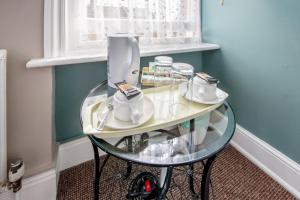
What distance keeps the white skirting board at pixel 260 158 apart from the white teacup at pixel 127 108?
2.56ft

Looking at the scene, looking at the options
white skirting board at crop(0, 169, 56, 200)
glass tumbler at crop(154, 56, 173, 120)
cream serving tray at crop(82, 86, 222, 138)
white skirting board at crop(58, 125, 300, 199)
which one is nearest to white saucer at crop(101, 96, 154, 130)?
cream serving tray at crop(82, 86, 222, 138)

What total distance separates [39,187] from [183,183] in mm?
799

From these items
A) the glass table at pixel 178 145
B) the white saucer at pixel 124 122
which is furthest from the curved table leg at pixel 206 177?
the white saucer at pixel 124 122

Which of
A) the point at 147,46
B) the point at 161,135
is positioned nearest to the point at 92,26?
the point at 147,46

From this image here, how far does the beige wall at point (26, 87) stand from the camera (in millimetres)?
762

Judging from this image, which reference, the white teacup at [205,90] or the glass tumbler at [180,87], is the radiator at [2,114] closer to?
the glass tumbler at [180,87]

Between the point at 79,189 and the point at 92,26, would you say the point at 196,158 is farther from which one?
the point at 92,26

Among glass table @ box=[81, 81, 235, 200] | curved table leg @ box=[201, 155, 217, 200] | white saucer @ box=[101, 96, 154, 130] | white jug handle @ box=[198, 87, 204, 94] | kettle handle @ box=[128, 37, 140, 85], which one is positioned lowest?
curved table leg @ box=[201, 155, 217, 200]

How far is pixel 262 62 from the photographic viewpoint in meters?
1.23

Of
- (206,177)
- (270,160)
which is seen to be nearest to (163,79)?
(206,177)

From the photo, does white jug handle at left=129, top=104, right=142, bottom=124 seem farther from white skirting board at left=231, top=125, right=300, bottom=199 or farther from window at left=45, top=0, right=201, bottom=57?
white skirting board at left=231, top=125, right=300, bottom=199

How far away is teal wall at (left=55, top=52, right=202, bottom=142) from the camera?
44.6 inches

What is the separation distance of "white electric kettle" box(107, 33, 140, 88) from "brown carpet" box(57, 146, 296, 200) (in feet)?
2.09

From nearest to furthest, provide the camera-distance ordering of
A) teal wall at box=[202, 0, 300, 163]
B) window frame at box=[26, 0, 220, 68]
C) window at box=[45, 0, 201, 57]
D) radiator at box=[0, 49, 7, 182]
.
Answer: radiator at box=[0, 49, 7, 182]
window frame at box=[26, 0, 220, 68]
window at box=[45, 0, 201, 57]
teal wall at box=[202, 0, 300, 163]
